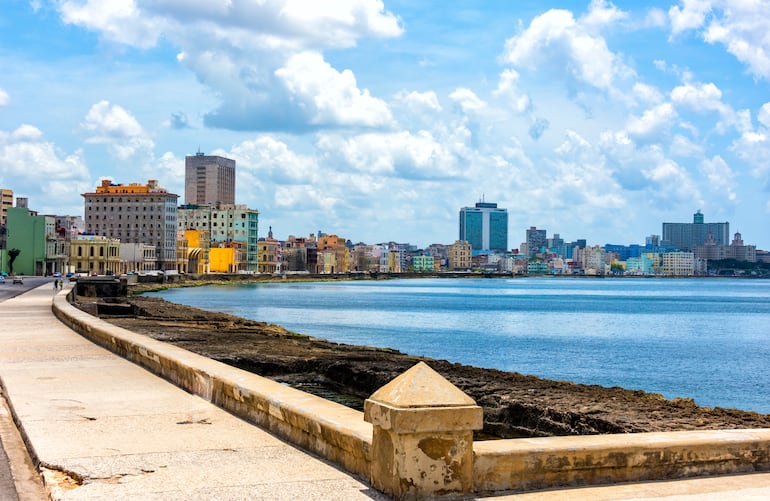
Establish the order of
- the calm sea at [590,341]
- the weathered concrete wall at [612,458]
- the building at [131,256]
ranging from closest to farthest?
the weathered concrete wall at [612,458], the calm sea at [590,341], the building at [131,256]

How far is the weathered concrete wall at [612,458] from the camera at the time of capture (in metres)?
7.71

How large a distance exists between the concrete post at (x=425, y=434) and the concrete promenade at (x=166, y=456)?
0.40 m

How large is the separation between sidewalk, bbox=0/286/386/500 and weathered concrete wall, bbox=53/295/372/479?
0.16m

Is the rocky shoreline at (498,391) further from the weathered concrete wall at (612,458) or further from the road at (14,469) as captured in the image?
the road at (14,469)

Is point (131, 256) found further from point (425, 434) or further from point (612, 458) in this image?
point (425, 434)

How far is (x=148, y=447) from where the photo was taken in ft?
31.6

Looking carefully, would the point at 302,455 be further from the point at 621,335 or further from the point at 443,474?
the point at 621,335

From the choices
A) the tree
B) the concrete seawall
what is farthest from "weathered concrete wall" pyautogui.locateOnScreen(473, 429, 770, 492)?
the tree

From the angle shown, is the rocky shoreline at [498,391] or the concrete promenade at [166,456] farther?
the rocky shoreline at [498,391]

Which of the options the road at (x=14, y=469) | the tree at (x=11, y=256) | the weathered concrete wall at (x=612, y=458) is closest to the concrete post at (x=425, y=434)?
the weathered concrete wall at (x=612, y=458)

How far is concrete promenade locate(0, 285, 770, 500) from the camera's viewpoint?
7770mm

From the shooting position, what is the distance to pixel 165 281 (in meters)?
166

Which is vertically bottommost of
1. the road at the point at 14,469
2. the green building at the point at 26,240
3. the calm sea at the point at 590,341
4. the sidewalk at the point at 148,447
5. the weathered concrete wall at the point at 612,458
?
the calm sea at the point at 590,341

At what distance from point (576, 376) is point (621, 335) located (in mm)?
28252
